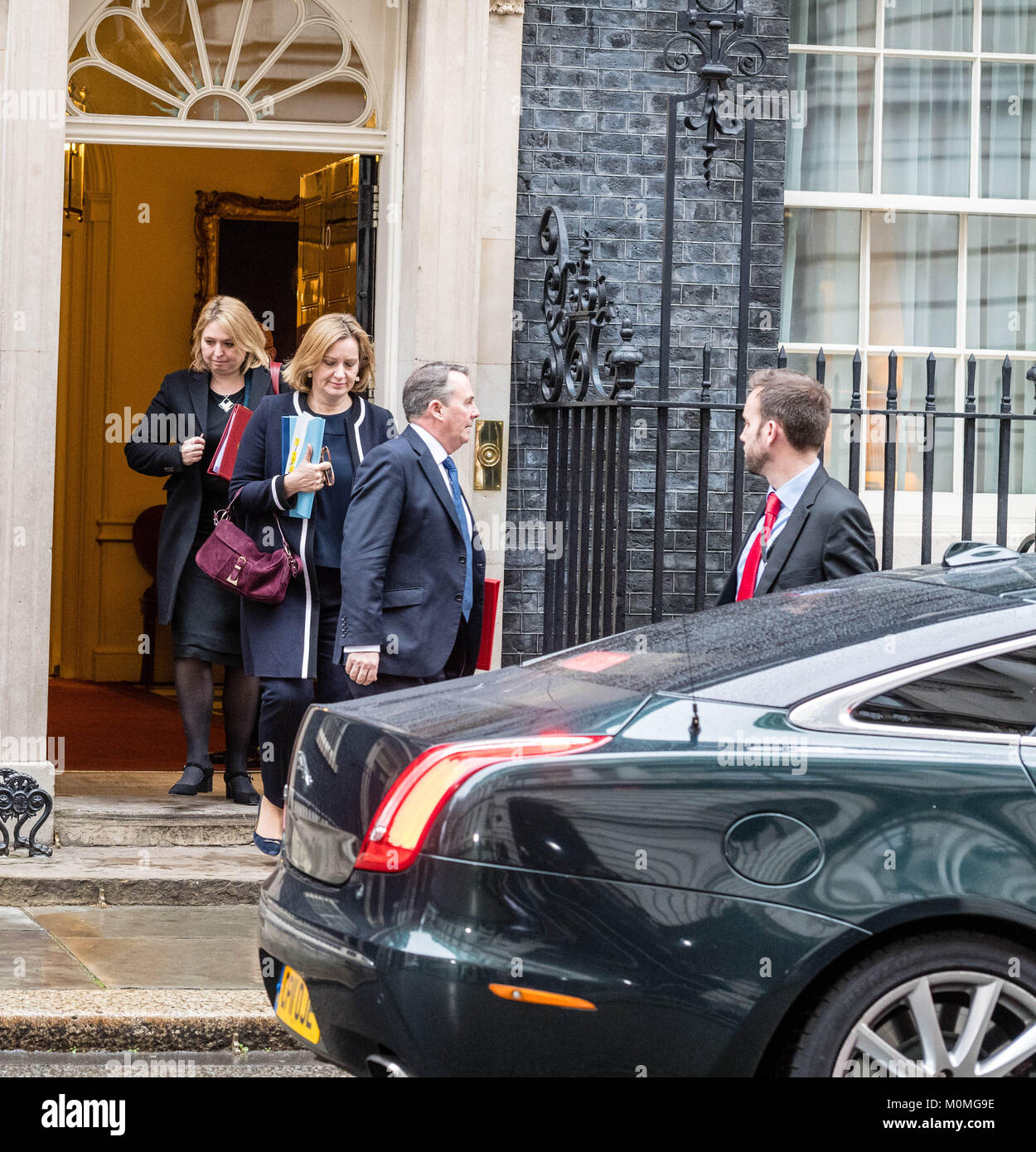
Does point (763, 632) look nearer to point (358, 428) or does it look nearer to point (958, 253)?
point (358, 428)

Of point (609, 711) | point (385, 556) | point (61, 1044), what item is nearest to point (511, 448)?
point (385, 556)

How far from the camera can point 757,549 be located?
5.64m

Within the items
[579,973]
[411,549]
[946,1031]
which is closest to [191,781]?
[411,549]

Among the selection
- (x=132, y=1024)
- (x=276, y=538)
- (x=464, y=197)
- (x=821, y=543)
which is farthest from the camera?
(x=464, y=197)

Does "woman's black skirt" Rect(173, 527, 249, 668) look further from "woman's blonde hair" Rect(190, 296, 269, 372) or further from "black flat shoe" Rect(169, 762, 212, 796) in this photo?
"woman's blonde hair" Rect(190, 296, 269, 372)

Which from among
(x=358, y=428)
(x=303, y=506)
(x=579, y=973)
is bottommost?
(x=579, y=973)

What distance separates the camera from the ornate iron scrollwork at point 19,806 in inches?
278

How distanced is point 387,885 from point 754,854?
747 mm

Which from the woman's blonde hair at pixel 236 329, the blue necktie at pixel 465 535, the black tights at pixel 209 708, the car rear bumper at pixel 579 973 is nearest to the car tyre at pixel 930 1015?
the car rear bumper at pixel 579 973

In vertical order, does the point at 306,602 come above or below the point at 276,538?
below

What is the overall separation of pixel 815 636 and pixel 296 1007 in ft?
4.63

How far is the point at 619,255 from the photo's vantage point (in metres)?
8.29

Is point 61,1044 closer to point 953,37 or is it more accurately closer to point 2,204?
point 2,204

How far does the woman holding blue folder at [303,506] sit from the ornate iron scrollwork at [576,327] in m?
1.01
